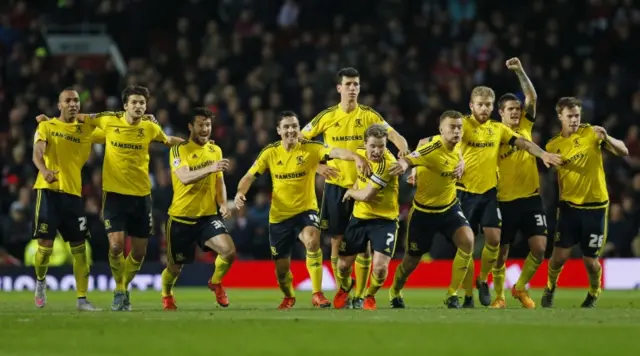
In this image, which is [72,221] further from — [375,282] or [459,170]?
[459,170]

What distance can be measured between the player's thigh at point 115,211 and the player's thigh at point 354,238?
8.79ft

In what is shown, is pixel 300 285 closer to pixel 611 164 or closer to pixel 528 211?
pixel 611 164

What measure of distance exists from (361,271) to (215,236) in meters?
1.83

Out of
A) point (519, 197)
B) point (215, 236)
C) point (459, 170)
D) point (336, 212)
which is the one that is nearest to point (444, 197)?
point (459, 170)

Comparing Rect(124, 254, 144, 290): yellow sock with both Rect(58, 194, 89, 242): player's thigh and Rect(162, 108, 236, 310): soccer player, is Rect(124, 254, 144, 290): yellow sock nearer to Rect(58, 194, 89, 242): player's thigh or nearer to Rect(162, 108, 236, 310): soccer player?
Rect(162, 108, 236, 310): soccer player

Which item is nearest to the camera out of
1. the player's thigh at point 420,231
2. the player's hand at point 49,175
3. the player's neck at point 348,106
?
the player's hand at point 49,175

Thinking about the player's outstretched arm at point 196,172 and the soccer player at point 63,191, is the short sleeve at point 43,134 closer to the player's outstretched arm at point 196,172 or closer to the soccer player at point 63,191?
the soccer player at point 63,191

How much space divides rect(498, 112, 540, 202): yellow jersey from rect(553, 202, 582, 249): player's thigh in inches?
18.5

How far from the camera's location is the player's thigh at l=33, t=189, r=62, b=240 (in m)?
16.4

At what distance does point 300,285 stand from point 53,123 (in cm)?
840

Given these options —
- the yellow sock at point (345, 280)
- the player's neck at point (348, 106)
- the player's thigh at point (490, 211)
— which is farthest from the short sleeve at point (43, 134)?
the player's thigh at point (490, 211)

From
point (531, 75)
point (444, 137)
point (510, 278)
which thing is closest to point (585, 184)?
point (444, 137)

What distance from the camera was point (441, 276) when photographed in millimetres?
23797

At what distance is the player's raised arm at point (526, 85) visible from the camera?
16.6 meters
